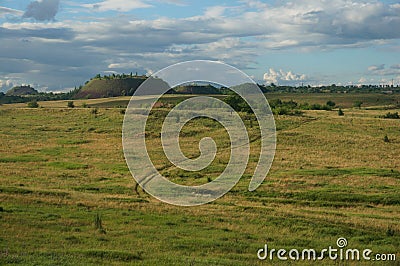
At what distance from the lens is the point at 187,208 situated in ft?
95.5

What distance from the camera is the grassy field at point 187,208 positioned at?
759 inches

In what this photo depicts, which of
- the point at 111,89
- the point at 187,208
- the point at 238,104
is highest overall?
the point at 111,89

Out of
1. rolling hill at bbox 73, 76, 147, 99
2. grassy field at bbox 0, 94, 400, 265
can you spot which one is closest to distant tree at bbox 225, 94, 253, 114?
grassy field at bbox 0, 94, 400, 265

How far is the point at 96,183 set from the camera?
37.8 metres

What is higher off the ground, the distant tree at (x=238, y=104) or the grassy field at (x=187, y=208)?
the distant tree at (x=238, y=104)

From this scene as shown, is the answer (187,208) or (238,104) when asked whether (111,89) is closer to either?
(238,104)

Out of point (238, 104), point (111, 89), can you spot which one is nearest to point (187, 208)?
point (238, 104)

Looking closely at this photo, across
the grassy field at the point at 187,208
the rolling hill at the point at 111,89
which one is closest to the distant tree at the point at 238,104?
the grassy field at the point at 187,208

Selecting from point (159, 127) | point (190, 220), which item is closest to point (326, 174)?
point (190, 220)

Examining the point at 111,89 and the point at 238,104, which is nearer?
the point at 238,104

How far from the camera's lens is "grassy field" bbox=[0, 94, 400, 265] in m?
19.3

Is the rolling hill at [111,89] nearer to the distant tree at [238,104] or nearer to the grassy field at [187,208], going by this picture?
the distant tree at [238,104]

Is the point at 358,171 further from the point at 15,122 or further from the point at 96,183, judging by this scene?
the point at 15,122

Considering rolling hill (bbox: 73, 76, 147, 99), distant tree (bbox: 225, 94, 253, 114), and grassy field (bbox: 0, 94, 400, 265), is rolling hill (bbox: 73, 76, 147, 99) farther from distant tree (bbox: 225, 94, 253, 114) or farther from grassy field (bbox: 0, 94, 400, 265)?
grassy field (bbox: 0, 94, 400, 265)
